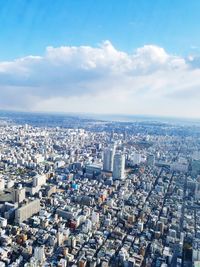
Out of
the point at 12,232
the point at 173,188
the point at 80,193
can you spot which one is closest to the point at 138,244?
the point at 12,232

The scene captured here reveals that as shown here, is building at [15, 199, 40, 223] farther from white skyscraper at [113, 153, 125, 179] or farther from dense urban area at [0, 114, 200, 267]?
white skyscraper at [113, 153, 125, 179]

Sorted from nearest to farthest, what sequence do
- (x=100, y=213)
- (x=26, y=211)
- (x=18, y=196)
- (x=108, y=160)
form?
(x=26, y=211) → (x=100, y=213) → (x=18, y=196) → (x=108, y=160)

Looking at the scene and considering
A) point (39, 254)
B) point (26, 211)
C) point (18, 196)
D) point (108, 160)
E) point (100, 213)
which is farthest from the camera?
point (108, 160)

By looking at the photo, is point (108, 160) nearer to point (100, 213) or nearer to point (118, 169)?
point (118, 169)

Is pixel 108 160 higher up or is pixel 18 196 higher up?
pixel 108 160

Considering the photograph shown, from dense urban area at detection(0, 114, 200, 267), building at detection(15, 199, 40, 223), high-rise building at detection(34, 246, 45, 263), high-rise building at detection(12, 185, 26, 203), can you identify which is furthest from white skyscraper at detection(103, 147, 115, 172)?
high-rise building at detection(34, 246, 45, 263)

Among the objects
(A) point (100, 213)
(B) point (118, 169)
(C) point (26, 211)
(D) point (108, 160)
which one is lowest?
(A) point (100, 213)

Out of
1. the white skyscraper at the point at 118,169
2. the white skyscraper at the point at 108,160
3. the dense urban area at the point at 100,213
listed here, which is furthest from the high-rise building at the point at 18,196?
the white skyscraper at the point at 108,160

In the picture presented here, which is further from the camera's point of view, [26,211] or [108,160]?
[108,160]

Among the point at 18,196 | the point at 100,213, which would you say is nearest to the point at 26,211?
the point at 18,196

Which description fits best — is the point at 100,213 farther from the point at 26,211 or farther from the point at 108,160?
the point at 108,160
